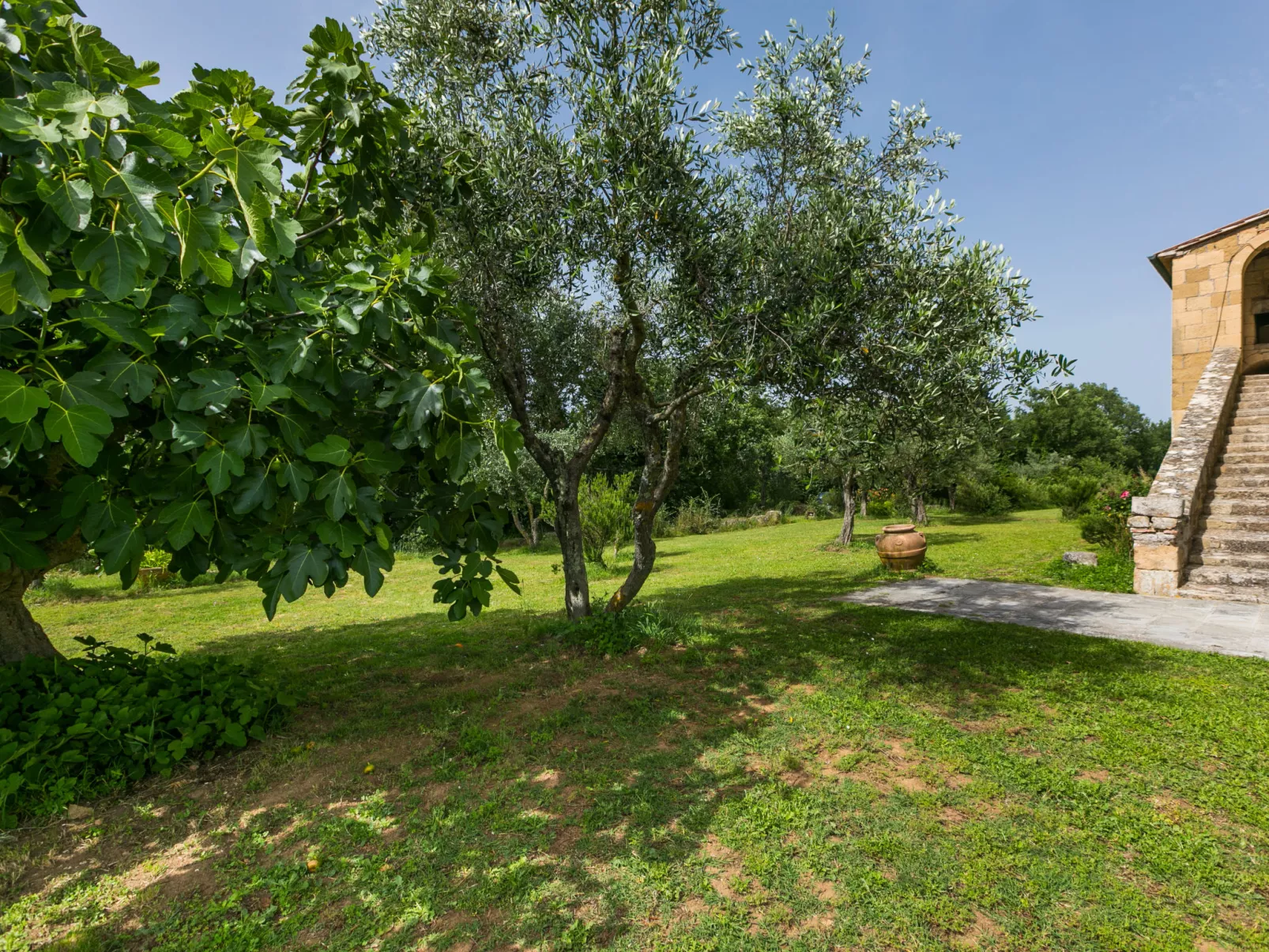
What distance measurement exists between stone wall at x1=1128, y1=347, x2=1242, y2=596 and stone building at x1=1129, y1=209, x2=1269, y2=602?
15mm

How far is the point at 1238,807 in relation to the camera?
12.3 feet

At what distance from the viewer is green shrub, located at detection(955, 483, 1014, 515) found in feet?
89.6

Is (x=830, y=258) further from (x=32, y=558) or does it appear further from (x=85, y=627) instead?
(x=85, y=627)

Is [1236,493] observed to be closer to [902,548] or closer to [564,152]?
[902,548]

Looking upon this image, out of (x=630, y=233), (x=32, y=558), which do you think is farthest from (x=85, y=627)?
(x=630, y=233)

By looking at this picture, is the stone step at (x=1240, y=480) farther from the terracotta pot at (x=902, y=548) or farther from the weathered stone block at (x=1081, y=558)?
the terracotta pot at (x=902, y=548)

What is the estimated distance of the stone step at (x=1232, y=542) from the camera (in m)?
8.85

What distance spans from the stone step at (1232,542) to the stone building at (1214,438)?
1 cm

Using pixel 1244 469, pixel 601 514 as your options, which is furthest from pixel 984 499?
pixel 601 514

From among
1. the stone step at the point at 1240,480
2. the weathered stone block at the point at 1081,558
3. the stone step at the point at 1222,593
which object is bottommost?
the stone step at the point at 1222,593

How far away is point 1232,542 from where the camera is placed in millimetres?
9039

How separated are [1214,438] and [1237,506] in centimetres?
164

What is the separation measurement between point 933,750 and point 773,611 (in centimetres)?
490

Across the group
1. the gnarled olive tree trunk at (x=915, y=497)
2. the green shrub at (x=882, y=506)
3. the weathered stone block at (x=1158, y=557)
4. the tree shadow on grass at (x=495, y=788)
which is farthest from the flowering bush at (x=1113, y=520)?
the green shrub at (x=882, y=506)
